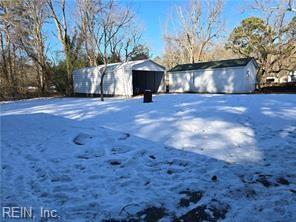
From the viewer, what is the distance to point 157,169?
383 cm

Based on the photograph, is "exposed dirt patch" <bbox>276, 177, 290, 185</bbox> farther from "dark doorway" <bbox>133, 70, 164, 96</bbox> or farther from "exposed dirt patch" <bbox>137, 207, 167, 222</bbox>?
"dark doorway" <bbox>133, 70, 164, 96</bbox>

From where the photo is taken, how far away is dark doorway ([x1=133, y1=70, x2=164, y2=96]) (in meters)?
21.9

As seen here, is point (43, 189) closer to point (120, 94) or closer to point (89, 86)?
point (120, 94)

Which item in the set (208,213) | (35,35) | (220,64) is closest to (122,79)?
(220,64)

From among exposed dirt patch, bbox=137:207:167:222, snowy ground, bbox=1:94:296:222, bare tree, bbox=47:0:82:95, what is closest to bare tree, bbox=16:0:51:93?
bare tree, bbox=47:0:82:95

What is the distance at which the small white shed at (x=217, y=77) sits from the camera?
19047mm

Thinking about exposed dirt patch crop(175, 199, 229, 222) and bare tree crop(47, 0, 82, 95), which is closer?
exposed dirt patch crop(175, 199, 229, 222)

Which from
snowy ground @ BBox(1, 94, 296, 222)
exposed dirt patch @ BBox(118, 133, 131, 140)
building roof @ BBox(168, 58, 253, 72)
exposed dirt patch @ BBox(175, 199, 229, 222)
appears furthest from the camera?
building roof @ BBox(168, 58, 253, 72)

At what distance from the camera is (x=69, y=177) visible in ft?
12.0

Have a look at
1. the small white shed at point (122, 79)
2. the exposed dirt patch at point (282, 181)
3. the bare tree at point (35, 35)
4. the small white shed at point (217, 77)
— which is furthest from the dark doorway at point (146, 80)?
the exposed dirt patch at point (282, 181)

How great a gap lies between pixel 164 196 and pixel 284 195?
4.36ft

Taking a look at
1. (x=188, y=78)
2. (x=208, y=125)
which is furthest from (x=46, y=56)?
(x=208, y=125)

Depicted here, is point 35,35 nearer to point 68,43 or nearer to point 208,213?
point 68,43

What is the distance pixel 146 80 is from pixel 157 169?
755 inches
